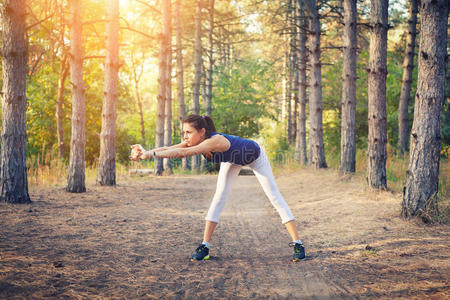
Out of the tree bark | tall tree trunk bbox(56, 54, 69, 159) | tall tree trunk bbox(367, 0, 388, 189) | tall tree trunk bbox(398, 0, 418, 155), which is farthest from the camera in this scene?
the tree bark

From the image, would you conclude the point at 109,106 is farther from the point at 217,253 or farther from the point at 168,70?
Answer: the point at 168,70

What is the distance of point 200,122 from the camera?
4.89 m

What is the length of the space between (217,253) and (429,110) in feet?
15.0

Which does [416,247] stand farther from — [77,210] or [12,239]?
[77,210]

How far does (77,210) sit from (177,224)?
2.28 metres

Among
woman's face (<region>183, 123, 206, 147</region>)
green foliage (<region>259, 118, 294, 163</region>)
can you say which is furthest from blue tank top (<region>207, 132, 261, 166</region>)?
green foliage (<region>259, 118, 294, 163</region>)

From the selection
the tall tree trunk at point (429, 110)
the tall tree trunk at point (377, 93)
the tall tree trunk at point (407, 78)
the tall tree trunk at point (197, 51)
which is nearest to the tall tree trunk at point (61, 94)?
the tall tree trunk at point (197, 51)

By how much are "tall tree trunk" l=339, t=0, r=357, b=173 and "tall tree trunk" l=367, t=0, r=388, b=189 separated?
3.57m

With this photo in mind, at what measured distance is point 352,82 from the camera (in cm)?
1420

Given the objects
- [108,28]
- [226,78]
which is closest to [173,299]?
[108,28]

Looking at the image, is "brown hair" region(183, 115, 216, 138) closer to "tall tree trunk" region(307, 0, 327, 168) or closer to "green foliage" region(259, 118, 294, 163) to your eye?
"tall tree trunk" region(307, 0, 327, 168)

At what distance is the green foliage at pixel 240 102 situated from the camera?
29.4 meters

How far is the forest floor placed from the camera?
4.09 metres

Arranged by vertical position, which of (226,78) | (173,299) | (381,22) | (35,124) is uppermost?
(226,78)
